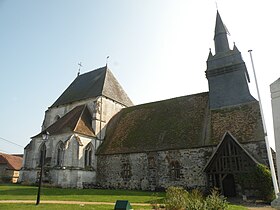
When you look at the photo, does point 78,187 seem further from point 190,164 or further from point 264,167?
point 264,167

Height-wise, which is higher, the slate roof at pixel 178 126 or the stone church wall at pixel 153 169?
the slate roof at pixel 178 126

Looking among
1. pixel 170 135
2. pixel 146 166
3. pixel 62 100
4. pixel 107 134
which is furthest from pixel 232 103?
pixel 62 100

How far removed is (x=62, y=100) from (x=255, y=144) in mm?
23370

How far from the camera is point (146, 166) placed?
19625mm

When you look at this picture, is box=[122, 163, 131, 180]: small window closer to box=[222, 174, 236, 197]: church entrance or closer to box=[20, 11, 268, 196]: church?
box=[20, 11, 268, 196]: church

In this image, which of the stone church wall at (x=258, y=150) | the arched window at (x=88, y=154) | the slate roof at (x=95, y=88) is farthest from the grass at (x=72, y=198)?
the slate roof at (x=95, y=88)

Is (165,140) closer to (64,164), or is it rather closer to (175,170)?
(175,170)

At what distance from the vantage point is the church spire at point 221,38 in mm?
22430

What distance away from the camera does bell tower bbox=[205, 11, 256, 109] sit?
19594mm

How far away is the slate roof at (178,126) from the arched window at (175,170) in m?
1.28

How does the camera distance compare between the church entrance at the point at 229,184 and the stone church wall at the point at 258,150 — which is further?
the church entrance at the point at 229,184

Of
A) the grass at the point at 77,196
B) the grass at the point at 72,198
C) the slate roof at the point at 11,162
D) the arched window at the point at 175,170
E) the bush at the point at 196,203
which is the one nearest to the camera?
the bush at the point at 196,203

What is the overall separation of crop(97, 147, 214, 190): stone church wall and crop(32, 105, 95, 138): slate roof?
3.28 metres

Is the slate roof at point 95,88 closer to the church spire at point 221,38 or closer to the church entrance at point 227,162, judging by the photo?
the church spire at point 221,38
